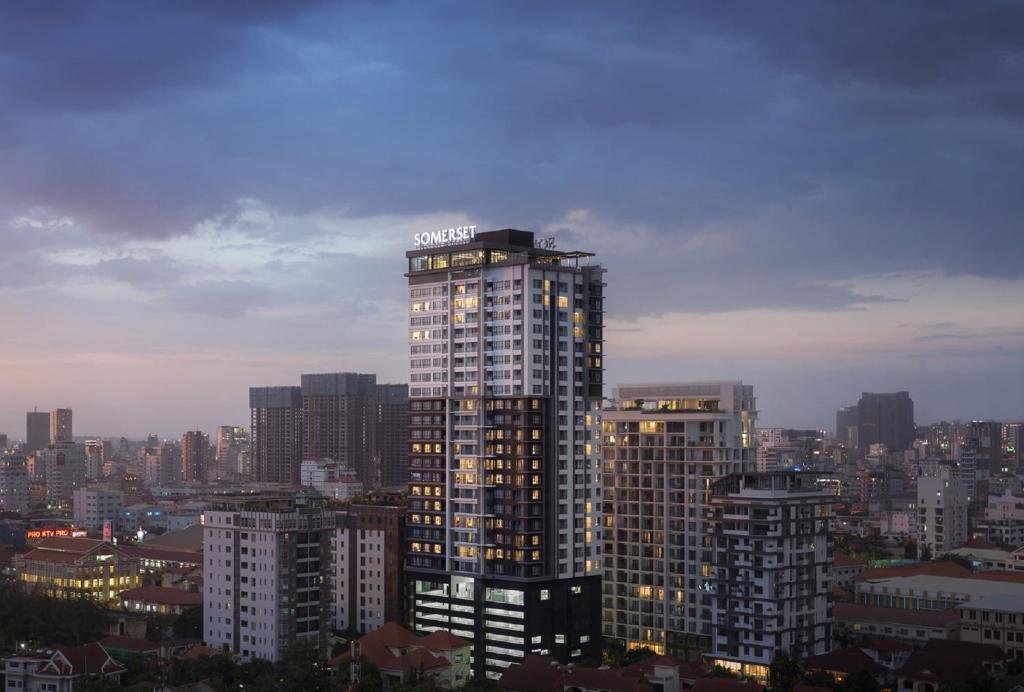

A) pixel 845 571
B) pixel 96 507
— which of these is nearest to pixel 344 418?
pixel 96 507

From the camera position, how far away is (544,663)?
187 ft

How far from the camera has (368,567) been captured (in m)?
72.6

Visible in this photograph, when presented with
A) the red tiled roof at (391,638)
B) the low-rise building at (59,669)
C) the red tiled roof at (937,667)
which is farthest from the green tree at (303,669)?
the red tiled roof at (937,667)

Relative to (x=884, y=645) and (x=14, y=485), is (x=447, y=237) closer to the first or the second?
(x=884, y=645)

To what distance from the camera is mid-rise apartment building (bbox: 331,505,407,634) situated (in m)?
71.0

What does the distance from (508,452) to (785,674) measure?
18.0m

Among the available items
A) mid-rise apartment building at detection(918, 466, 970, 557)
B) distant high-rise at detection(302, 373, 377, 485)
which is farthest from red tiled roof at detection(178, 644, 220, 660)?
distant high-rise at detection(302, 373, 377, 485)

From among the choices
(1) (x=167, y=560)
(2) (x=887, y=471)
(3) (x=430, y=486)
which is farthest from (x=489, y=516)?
(2) (x=887, y=471)

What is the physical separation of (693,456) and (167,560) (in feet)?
168

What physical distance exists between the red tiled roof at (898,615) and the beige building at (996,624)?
75.9 inches

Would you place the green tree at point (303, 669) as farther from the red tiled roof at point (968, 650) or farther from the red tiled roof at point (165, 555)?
the red tiled roof at point (165, 555)

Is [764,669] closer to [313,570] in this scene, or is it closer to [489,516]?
[489,516]

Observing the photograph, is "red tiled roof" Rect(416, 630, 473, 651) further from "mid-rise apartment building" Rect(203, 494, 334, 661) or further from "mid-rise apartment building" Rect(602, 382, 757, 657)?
"mid-rise apartment building" Rect(602, 382, 757, 657)

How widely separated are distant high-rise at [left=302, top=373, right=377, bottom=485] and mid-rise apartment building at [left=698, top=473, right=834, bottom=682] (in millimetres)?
130089
